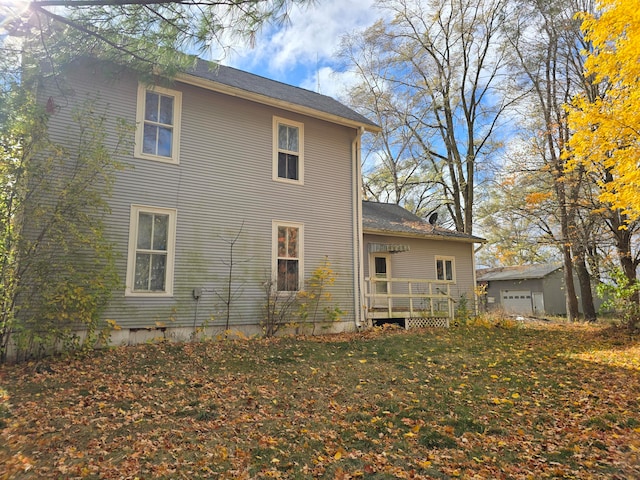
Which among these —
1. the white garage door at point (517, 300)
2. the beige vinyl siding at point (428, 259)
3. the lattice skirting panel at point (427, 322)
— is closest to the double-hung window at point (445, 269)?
the beige vinyl siding at point (428, 259)

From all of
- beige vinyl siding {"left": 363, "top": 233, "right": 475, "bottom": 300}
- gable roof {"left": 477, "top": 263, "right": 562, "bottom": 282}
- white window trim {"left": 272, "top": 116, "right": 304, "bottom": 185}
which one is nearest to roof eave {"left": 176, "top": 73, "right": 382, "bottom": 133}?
white window trim {"left": 272, "top": 116, "right": 304, "bottom": 185}

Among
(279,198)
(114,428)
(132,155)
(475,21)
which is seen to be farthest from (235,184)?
(475,21)

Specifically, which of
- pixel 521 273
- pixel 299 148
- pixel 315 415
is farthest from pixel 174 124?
pixel 521 273

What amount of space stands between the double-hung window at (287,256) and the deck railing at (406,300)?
2.23 m

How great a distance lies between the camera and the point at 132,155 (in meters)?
8.15

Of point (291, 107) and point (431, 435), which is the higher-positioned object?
point (291, 107)

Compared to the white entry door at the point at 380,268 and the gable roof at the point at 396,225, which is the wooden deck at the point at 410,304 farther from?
the gable roof at the point at 396,225

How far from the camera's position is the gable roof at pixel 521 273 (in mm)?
25469

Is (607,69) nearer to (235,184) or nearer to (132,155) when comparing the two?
(235,184)

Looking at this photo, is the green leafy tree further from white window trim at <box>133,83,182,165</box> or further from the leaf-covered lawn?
white window trim at <box>133,83,182,165</box>

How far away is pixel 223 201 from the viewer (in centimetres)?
910

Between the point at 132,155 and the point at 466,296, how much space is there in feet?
40.8

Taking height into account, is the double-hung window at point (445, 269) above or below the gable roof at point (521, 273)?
below

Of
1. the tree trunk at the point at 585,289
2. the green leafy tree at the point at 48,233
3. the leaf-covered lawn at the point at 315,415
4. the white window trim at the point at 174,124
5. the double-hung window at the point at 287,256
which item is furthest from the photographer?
the tree trunk at the point at 585,289
